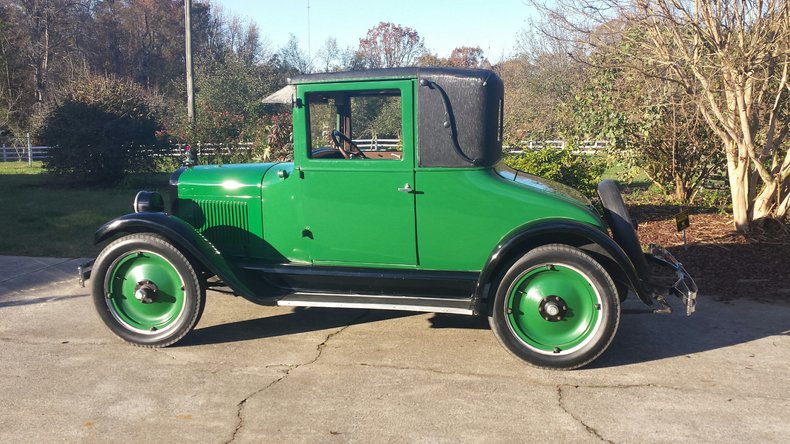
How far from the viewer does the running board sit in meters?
4.59

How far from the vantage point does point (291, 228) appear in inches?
196

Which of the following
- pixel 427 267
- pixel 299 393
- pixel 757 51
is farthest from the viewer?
pixel 757 51

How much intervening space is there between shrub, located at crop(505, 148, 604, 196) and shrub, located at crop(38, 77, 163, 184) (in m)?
8.53

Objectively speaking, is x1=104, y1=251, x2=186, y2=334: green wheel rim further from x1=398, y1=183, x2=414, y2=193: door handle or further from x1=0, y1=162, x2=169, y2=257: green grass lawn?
x1=0, y1=162, x2=169, y2=257: green grass lawn

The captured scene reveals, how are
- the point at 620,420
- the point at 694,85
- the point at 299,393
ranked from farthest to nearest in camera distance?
the point at 694,85 < the point at 299,393 < the point at 620,420

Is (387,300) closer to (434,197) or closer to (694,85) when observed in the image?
(434,197)

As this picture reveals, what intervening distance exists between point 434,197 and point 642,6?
3925 mm

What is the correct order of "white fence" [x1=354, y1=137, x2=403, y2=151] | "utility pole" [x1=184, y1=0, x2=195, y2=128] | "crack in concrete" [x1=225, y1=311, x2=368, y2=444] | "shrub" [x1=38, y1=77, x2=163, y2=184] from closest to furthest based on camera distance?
"crack in concrete" [x1=225, y1=311, x2=368, y2=444], "white fence" [x1=354, y1=137, x2=403, y2=151], "shrub" [x1=38, y1=77, x2=163, y2=184], "utility pole" [x1=184, y1=0, x2=195, y2=128]

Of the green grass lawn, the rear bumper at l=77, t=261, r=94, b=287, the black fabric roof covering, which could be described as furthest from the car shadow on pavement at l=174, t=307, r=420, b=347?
the green grass lawn

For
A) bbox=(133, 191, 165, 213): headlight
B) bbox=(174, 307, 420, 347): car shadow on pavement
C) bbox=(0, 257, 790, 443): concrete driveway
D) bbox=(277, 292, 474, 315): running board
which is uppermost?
bbox=(133, 191, 165, 213): headlight

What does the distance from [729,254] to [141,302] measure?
6180 millimetres

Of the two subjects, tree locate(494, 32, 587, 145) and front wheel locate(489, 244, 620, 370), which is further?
tree locate(494, 32, 587, 145)

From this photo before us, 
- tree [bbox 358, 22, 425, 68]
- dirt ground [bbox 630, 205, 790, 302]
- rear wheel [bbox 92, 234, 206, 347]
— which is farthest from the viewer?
tree [bbox 358, 22, 425, 68]

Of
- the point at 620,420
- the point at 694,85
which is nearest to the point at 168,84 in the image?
the point at 694,85
